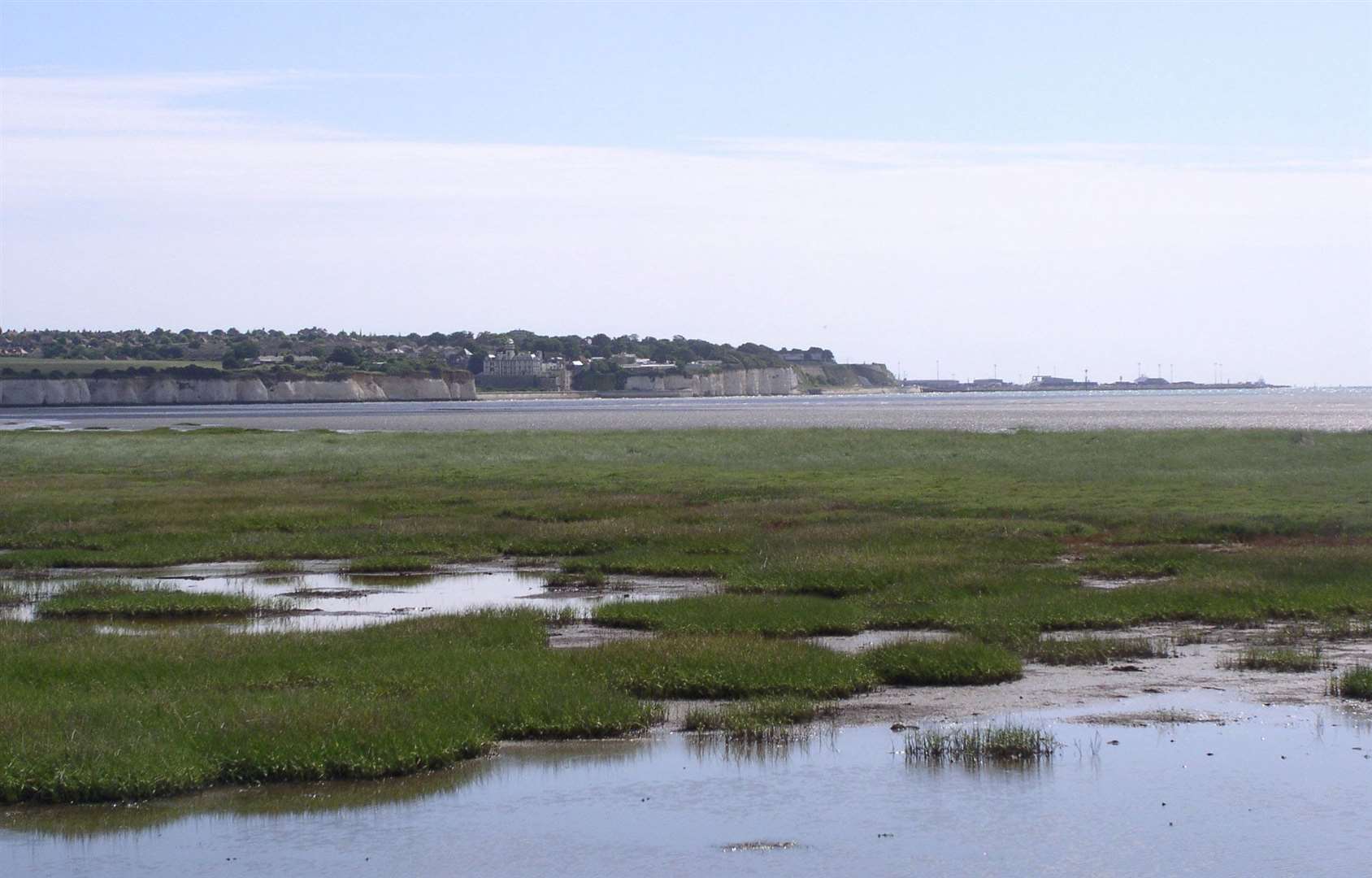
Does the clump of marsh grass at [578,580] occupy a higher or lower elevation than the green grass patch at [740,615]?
lower

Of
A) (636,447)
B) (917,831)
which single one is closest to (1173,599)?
(917,831)

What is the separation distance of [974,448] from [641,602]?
4413 centimetres

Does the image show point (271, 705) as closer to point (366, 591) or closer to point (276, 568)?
point (366, 591)

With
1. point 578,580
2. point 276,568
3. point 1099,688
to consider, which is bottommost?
point 276,568

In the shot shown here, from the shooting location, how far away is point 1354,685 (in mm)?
16422

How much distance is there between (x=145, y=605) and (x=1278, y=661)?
1700cm

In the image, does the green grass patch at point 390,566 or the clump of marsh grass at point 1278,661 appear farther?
the green grass patch at point 390,566

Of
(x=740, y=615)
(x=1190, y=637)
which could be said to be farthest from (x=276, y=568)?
(x=1190, y=637)

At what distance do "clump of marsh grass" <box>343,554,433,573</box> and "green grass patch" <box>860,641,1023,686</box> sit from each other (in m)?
13.6

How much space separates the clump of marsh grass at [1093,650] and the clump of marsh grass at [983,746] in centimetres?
419

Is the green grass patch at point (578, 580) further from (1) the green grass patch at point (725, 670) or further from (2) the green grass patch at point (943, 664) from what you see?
(2) the green grass patch at point (943, 664)

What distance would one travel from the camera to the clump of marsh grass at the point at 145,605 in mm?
23188

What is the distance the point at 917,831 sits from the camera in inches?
472

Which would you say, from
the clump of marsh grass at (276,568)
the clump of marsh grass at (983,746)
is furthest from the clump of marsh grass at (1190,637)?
the clump of marsh grass at (276,568)
